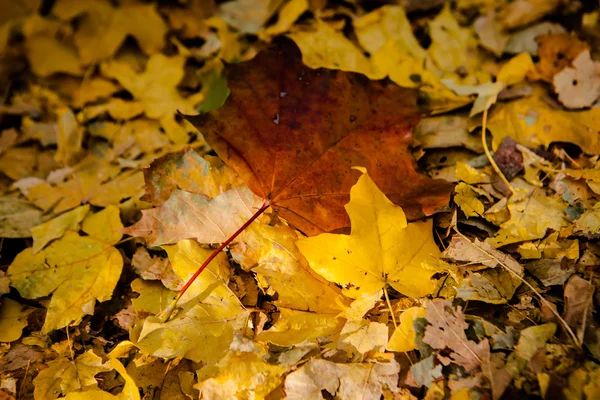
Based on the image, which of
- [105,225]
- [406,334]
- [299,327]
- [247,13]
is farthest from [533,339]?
[247,13]

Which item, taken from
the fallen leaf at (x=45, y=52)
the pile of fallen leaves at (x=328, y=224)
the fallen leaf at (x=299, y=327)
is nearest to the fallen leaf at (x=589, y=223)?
the pile of fallen leaves at (x=328, y=224)

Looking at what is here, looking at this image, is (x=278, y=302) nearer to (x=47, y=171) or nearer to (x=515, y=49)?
(x=47, y=171)

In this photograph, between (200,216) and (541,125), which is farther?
(541,125)

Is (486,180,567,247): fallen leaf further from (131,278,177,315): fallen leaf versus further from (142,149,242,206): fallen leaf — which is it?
(131,278,177,315): fallen leaf

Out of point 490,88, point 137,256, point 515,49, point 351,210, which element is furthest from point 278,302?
point 515,49

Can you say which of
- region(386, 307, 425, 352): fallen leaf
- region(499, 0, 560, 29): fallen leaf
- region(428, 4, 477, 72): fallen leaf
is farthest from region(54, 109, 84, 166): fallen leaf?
region(499, 0, 560, 29): fallen leaf

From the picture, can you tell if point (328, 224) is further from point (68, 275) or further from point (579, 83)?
point (579, 83)
